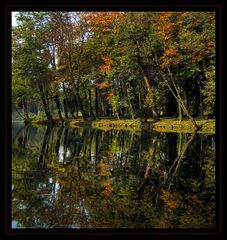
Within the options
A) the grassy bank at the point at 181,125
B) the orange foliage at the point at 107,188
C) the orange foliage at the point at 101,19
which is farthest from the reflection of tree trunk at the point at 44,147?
the grassy bank at the point at 181,125

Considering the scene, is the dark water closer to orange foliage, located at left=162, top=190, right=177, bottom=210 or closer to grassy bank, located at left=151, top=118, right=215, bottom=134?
orange foliage, located at left=162, top=190, right=177, bottom=210

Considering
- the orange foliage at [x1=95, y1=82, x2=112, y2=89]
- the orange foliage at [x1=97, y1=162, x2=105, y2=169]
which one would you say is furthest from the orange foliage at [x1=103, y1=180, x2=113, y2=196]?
the orange foliage at [x1=95, y1=82, x2=112, y2=89]

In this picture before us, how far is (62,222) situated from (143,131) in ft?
37.8

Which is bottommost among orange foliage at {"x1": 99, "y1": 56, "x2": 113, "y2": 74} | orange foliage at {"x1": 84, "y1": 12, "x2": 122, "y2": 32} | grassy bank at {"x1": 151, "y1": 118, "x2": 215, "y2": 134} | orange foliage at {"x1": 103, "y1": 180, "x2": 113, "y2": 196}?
orange foliage at {"x1": 103, "y1": 180, "x2": 113, "y2": 196}

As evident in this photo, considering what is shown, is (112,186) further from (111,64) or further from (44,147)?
(111,64)

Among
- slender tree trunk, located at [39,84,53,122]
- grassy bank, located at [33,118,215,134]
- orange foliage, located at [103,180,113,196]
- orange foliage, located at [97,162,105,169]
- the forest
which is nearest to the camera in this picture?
the forest

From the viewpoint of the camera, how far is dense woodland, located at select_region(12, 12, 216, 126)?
22.2ft

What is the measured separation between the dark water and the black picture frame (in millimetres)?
695

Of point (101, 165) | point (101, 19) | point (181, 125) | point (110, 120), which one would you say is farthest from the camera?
point (181, 125)
